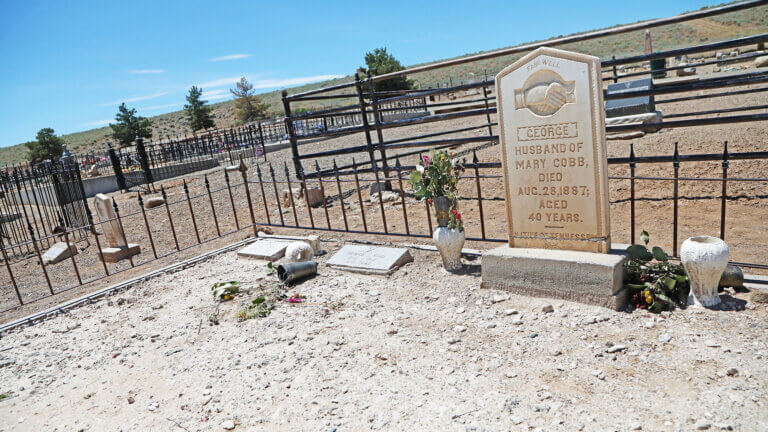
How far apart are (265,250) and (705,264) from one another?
5.26 m

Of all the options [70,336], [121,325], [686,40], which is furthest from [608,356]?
[686,40]

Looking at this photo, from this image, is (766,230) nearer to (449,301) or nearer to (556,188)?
(556,188)

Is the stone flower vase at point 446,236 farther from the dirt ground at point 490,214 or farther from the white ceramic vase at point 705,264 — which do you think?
the white ceramic vase at point 705,264

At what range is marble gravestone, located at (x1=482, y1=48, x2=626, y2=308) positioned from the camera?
3914 mm

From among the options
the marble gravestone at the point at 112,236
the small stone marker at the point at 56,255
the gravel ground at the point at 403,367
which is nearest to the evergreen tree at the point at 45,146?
the small stone marker at the point at 56,255

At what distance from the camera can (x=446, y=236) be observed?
5.07 metres

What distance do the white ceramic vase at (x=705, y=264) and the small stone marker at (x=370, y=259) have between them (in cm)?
285

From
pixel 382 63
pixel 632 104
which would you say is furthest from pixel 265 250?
pixel 382 63

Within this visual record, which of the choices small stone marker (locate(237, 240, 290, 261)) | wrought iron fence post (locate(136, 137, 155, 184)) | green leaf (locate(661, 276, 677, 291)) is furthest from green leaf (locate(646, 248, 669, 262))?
wrought iron fence post (locate(136, 137, 155, 184))

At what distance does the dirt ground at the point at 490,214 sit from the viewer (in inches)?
231

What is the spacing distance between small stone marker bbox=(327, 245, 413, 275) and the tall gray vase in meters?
0.77

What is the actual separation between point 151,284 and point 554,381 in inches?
215

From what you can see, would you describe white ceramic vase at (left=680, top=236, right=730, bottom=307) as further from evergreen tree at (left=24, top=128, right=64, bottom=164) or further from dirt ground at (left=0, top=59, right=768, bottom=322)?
evergreen tree at (left=24, top=128, right=64, bottom=164)

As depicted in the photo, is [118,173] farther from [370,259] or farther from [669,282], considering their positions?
[669,282]
